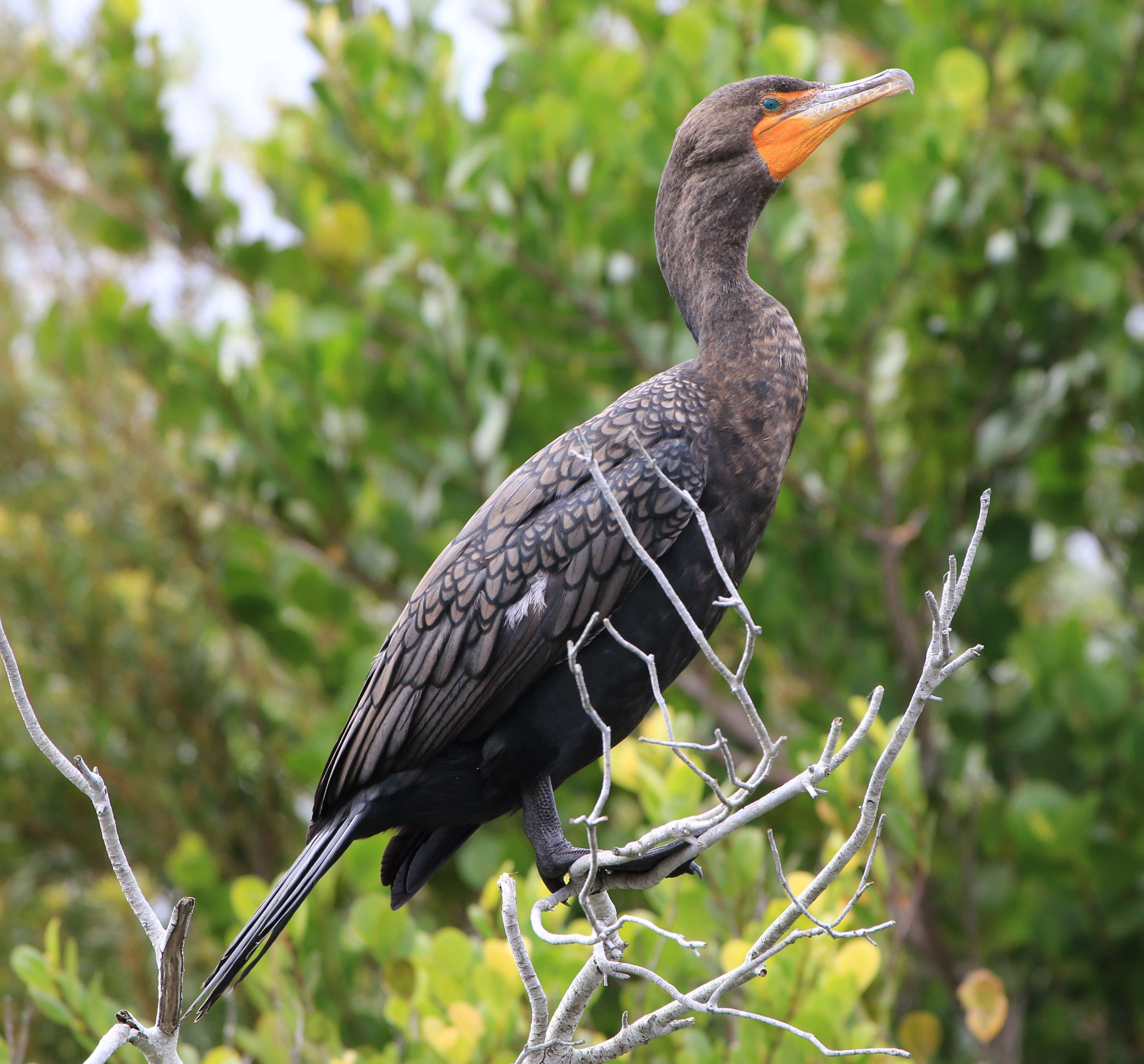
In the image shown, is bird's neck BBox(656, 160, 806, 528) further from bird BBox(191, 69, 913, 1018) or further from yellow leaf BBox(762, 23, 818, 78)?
yellow leaf BBox(762, 23, 818, 78)

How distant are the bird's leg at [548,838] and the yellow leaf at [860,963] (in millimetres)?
636

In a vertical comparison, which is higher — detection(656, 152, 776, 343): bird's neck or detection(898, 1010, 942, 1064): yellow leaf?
detection(656, 152, 776, 343): bird's neck

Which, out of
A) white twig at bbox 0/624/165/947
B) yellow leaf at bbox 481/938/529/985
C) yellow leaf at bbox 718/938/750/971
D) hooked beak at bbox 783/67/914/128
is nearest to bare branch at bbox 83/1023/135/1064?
white twig at bbox 0/624/165/947

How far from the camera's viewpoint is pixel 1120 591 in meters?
5.98

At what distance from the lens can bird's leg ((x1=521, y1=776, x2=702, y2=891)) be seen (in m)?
2.75

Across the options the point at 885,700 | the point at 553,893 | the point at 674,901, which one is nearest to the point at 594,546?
the point at 553,893

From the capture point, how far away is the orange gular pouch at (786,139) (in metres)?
3.04

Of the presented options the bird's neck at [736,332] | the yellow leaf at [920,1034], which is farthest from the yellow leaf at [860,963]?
the bird's neck at [736,332]

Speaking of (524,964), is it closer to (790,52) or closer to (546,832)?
(546,832)

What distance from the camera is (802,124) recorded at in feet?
9.98

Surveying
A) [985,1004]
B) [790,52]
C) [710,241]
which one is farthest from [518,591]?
[790,52]

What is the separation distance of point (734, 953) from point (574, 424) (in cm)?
273

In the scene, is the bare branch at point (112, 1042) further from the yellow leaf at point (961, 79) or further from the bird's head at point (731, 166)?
the yellow leaf at point (961, 79)

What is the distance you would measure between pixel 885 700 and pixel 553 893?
2675mm
